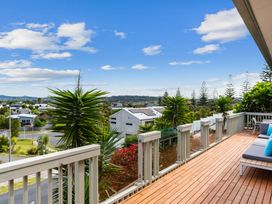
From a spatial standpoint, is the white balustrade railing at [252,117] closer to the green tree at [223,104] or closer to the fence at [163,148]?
the green tree at [223,104]

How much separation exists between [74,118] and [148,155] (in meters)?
1.21

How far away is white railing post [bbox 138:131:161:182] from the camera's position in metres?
3.47

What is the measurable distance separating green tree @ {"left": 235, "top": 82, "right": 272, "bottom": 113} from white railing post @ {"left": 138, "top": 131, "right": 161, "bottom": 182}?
25.4 ft

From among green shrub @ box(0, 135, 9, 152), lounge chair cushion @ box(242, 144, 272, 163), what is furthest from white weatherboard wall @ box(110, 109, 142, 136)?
green shrub @ box(0, 135, 9, 152)

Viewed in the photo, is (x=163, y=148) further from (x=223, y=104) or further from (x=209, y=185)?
(x=223, y=104)

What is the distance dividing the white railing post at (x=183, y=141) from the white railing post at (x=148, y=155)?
3.03ft

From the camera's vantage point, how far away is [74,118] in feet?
10.6

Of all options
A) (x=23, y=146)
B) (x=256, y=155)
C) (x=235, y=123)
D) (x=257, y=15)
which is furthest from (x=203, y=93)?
(x=23, y=146)

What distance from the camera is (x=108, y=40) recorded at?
27703 mm

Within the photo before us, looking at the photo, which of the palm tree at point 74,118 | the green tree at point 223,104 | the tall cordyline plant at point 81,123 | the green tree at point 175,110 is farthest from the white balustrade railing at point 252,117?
the palm tree at point 74,118

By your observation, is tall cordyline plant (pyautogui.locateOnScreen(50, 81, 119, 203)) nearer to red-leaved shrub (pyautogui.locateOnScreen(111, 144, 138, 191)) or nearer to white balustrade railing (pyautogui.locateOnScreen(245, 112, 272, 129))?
red-leaved shrub (pyautogui.locateOnScreen(111, 144, 138, 191))

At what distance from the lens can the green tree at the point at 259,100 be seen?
1007 cm

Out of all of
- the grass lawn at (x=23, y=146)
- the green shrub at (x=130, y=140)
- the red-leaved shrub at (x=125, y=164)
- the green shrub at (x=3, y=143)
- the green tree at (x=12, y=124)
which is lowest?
the grass lawn at (x=23, y=146)

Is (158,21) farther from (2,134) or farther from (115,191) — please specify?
(2,134)
